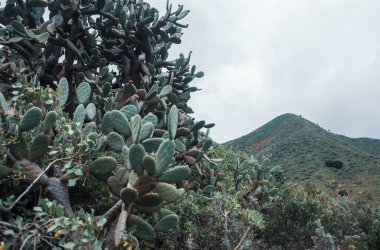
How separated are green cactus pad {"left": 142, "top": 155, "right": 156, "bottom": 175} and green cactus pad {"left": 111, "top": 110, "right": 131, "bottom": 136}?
36.3 inches

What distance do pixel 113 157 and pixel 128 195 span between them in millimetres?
A: 1649

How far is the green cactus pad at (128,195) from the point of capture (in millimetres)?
3154

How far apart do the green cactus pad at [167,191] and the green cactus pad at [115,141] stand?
78 cm

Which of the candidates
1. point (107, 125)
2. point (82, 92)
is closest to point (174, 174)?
point (107, 125)

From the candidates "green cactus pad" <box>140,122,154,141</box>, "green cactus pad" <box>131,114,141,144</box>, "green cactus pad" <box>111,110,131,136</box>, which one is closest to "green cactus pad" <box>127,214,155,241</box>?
"green cactus pad" <box>131,114,141,144</box>

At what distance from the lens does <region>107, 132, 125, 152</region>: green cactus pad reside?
12.6 feet

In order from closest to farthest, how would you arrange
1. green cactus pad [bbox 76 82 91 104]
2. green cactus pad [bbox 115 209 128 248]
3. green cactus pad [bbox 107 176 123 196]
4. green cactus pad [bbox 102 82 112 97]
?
green cactus pad [bbox 115 209 128 248] < green cactus pad [bbox 107 176 123 196] < green cactus pad [bbox 76 82 91 104] < green cactus pad [bbox 102 82 112 97]

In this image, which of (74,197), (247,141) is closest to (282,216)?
(74,197)

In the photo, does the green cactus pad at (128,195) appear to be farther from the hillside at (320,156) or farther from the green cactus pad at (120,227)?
the hillside at (320,156)

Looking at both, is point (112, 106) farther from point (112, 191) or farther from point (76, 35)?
point (112, 191)

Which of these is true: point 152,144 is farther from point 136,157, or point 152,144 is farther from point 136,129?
point 136,157

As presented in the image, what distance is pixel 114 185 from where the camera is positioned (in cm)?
351

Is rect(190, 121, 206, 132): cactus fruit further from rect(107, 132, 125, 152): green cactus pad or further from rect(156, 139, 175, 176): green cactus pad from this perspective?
rect(156, 139, 175, 176): green cactus pad

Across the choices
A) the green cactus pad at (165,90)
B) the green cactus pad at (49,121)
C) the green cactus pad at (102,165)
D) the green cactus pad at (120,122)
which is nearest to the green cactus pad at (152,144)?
the green cactus pad at (120,122)
